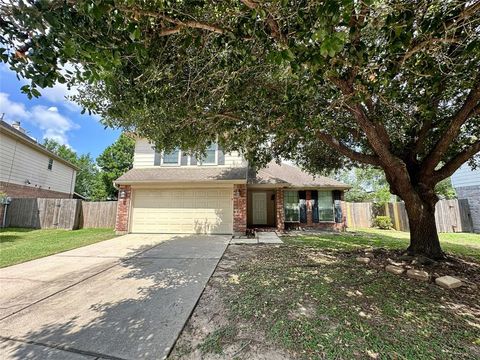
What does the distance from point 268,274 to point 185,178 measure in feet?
22.5

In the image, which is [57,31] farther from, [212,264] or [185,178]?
[185,178]

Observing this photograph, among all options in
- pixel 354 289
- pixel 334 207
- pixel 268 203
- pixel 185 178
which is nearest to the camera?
pixel 354 289

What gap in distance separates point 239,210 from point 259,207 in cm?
452

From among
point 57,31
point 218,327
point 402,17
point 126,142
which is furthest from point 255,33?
point 126,142

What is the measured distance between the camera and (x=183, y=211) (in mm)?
11180

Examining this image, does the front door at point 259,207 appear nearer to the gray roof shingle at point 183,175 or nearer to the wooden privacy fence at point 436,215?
the gray roof shingle at point 183,175

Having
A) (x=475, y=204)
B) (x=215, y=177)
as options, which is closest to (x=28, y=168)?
(x=215, y=177)

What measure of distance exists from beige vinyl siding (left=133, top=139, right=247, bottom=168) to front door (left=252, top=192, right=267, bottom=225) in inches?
138

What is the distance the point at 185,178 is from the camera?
425 inches

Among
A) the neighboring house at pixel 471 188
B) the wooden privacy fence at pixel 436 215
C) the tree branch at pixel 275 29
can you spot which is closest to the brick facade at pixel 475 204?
the neighboring house at pixel 471 188

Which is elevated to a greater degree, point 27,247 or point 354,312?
point 27,247

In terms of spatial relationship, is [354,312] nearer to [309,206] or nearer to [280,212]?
[280,212]

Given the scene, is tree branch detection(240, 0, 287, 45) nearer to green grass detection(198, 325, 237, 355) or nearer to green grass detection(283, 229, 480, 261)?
green grass detection(198, 325, 237, 355)

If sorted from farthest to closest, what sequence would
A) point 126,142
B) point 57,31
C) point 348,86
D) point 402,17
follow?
point 126,142, point 348,86, point 402,17, point 57,31
